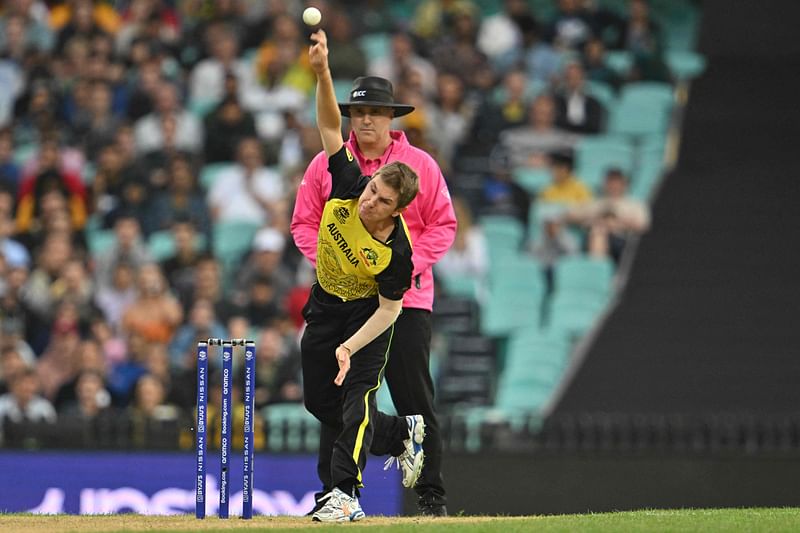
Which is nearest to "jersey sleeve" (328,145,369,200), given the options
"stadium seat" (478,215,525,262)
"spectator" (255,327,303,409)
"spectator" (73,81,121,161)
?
"spectator" (255,327,303,409)

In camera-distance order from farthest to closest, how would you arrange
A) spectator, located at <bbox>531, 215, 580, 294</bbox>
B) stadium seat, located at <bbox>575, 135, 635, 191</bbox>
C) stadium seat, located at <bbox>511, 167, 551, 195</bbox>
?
1. stadium seat, located at <bbox>575, 135, 635, 191</bbox>
2. stadium seat, located at <bbox>511, 167, 551, 195</bbox>
3. spectator, located at <bbox>531, 215, 580, 294</bbox>

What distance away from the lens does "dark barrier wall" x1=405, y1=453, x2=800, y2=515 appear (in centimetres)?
1156

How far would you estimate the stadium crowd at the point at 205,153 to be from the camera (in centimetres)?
1419

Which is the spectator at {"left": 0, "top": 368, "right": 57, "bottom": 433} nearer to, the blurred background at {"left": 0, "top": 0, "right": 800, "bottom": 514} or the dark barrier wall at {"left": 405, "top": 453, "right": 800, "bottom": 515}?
the blurred background at {"left": 0, "top": 0, "right": 800, "bottom": 514}

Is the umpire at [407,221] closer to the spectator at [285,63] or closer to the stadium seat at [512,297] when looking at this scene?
the stadium seat at [512,297]

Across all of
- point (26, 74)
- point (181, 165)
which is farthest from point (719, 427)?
point (26, 74)

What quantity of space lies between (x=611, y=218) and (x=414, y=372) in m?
7.57

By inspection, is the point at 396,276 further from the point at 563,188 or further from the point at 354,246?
the point at 563,188

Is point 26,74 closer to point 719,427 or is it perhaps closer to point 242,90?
point 242,90

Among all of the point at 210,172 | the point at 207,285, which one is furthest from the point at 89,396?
the point at 210,172

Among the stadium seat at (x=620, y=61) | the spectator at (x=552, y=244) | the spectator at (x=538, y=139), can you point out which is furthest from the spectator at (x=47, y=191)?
the stadium seat at (x=620, y=61)

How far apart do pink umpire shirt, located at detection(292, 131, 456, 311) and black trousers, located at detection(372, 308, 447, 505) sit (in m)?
0.10

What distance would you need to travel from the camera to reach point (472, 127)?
17203 millimetres

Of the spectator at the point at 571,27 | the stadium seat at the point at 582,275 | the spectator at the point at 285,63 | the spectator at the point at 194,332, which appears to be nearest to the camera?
the spectator at the point at 194,332
